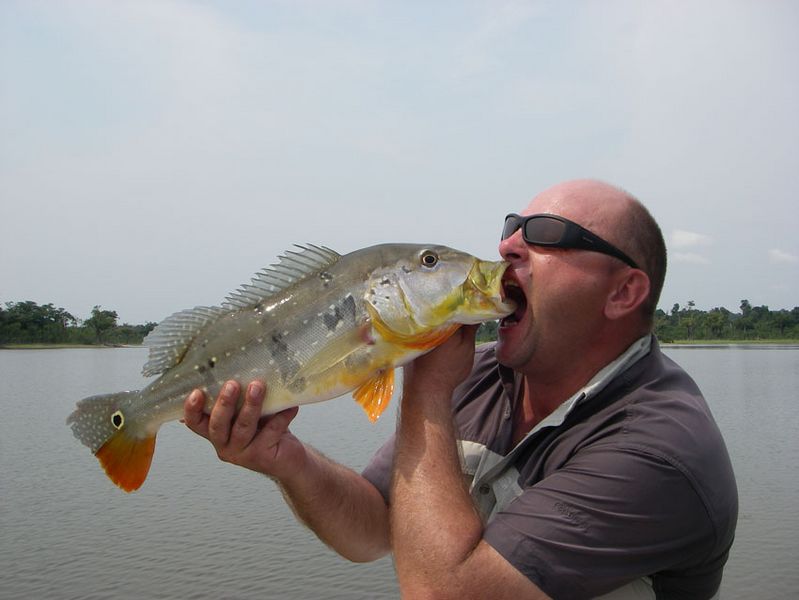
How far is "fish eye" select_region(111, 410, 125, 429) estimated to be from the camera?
3.19 meters

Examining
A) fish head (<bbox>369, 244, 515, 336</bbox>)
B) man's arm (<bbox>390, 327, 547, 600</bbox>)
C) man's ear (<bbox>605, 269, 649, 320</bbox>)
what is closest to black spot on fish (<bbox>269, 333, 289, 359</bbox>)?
fish head (<bbox>369, 244, 515, 336</bbox>)

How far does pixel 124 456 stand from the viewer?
319 cm

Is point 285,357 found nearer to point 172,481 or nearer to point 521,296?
point 521,296

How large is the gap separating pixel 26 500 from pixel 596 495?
14515 mm

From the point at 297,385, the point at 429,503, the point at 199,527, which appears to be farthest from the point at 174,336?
the point at 199,527

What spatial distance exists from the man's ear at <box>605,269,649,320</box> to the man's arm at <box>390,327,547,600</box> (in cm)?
75

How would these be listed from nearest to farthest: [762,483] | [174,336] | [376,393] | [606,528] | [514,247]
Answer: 1. [606,528]
2. [376,393]
3. [174,336]
4. [514,247]
5. [762,483]

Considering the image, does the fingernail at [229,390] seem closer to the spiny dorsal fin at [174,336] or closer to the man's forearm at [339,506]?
the spiny dorsal fin at [174,336]

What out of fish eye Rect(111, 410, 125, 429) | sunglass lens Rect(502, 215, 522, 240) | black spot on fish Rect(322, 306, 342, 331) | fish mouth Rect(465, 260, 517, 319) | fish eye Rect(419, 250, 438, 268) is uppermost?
sunglass lens Rect(502, 215, 522, 240)

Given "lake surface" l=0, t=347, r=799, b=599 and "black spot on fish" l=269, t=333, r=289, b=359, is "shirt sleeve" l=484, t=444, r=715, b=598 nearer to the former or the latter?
"black spot on fish" l=269, t=333, r=289, b=359

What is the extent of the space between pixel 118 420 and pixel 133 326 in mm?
105095

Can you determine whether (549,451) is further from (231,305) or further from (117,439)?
(117,439)

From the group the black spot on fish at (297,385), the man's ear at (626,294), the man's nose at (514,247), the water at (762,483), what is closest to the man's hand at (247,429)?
the black spot on fish at (297,385)

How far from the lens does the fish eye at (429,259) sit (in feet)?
10.3
